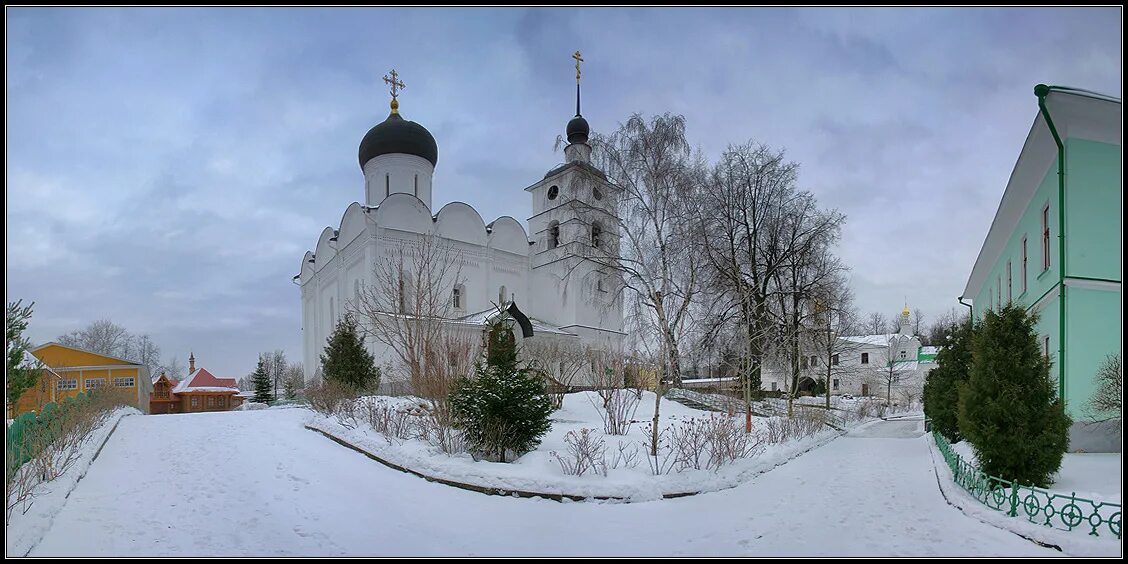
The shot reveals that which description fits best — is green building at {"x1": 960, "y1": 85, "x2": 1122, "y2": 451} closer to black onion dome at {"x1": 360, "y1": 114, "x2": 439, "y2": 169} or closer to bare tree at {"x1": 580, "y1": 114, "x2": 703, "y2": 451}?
bare tree at {"x1": 580, "y1": 114, "x2": 703, "y2": 451}

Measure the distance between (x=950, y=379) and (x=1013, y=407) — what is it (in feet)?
23.0

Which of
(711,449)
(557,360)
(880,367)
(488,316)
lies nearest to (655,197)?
(711,449)

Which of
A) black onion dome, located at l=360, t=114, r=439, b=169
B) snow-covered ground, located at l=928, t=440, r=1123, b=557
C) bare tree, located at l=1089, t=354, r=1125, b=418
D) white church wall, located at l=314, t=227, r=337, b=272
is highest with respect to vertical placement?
black onion dome, located at l=360, t=114, r=439, b=169

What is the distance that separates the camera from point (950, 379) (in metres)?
13.0

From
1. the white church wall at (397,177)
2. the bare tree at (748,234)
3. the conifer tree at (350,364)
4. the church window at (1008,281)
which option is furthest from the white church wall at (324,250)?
the church window at (1008,281)

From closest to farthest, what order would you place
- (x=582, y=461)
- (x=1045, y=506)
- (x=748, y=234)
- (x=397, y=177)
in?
1. (x=1045, y=506)
2. (x=582, y=461)
3. (x=748, y=234)
4. (x=397, y=177)

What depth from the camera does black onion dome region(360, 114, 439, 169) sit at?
101 ft

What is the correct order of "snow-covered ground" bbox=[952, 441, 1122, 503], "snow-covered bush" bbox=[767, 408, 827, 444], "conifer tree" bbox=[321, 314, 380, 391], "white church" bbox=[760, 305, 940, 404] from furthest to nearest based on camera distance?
"white church" bbox=[760, 305, 940, 404], "conifer tree" bbox=[321, 314, 380, 391], "snow-covered bush" bbox=[767, 408, 827, 444], "snow-covered ground" bbox=[952, 441, 1122, 503]

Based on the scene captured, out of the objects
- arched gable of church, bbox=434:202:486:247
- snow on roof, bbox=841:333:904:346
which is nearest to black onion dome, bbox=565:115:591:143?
arched gable of church, bbox=434:202:486:247

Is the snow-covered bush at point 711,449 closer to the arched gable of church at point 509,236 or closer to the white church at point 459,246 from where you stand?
the white church at point 459,246

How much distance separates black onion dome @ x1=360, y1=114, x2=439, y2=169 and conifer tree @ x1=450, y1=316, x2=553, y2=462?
23739mm

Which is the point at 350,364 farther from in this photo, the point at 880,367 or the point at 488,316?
the point at 880,367

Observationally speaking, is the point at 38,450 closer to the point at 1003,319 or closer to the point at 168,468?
the point at 168,468

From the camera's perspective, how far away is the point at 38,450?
729 cm
